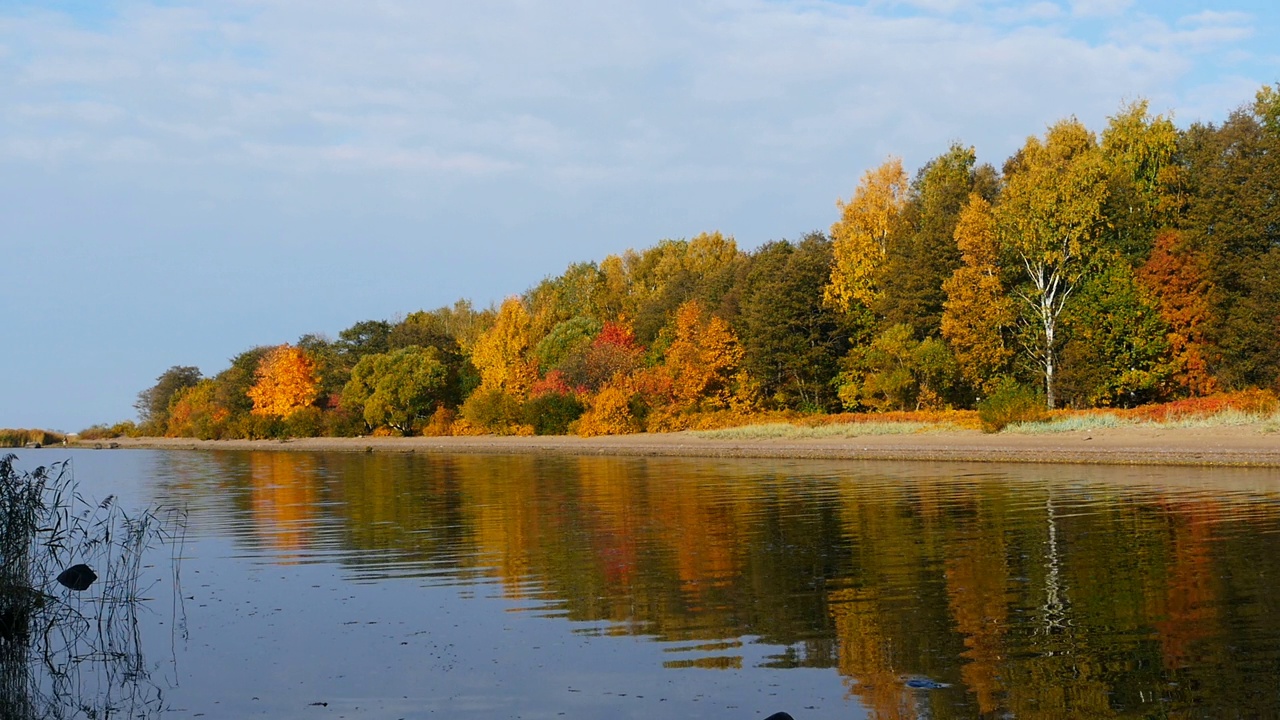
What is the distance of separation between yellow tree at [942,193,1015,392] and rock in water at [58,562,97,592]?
39758 mm

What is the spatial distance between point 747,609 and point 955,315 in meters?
38.9

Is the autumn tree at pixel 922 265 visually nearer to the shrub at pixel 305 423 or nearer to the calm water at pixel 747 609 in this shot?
the calm water at pixel 747 609

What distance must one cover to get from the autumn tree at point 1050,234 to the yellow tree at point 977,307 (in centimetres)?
94

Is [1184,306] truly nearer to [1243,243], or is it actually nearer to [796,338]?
[1243,243]

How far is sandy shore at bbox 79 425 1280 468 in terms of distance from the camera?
29531 millimetres

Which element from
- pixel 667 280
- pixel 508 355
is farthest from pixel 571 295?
pixel 508 355

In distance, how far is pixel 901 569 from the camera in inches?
558

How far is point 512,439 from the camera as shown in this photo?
63062mm

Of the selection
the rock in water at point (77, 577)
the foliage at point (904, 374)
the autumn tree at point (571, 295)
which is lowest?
the rock in water at point (77, 577)

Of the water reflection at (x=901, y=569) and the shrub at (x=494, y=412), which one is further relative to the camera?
the shrub at (x=494, y=412)

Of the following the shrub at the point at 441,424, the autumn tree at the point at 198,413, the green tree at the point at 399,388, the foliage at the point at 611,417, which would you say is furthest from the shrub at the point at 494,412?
the autumn tree at the point at 198,413

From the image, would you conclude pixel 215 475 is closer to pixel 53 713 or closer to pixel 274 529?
pixel 274 529

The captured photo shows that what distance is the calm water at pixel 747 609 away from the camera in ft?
28.2

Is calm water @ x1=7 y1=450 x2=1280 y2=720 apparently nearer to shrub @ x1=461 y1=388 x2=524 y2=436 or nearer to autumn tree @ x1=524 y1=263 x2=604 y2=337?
shrub @ x1=461 y1=388 x2=524 y2=436
